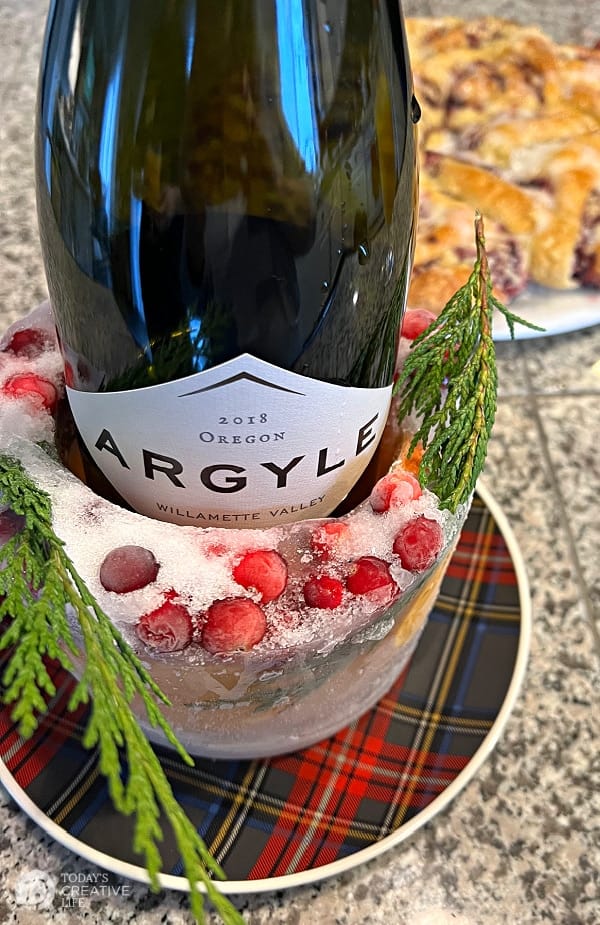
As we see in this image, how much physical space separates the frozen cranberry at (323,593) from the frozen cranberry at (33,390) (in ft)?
0.53

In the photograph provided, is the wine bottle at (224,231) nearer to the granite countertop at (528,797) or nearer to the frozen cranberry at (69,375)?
the frozen cranberry at (69,375)

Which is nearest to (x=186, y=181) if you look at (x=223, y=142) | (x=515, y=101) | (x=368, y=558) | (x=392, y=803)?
(x=223, y=142)

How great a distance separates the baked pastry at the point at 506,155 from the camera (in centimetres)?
70

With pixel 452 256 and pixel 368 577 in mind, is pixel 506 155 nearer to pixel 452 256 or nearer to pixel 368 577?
pixel 452 256

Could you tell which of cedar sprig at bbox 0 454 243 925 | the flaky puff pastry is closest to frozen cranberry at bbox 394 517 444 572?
cedar sprig at bbox 0 454 243 925

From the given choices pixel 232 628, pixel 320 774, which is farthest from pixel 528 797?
pixel 232 628

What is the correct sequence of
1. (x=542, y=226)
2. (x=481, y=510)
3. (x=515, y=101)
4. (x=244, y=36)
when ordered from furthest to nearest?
1. (x=515, y=101)
2. (x=542, y=226)
3. (x=481, y=510)
4. (x=244, y=36)

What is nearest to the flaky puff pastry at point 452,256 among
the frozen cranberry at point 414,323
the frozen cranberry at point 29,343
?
the frozen cranberry at point 414,323

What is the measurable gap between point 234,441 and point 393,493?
0.07m

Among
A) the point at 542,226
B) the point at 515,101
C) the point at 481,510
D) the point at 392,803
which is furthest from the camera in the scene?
the point at 515,101

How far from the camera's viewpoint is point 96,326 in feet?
1.15

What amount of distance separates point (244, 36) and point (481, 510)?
33cm

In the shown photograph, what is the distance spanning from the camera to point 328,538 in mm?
336

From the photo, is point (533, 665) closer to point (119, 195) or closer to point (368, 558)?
point (368, 558)
